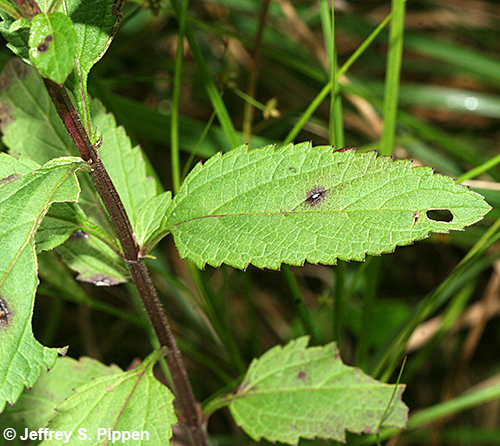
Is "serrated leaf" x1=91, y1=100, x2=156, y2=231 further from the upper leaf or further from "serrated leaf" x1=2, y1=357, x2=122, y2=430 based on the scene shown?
"serrated leaf" x1=2, y1=357, x2=122, y2=430

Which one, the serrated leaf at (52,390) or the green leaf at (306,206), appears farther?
the serrated leaf at (52,390)

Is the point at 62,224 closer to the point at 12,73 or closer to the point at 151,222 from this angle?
the point at 151,222

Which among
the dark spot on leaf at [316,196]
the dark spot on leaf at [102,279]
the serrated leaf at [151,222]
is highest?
the dark spot on leaf at [316,196]

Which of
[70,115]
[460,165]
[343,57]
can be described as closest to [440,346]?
[460,165]

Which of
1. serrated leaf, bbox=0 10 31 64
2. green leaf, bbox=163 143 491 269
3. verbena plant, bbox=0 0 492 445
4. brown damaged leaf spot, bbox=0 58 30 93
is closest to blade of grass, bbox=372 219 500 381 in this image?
verbena plant, bbox=0 0 492 445

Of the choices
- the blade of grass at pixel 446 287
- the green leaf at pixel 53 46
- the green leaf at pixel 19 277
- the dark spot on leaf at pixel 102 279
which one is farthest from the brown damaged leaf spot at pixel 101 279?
the blade of grass at pixel 446 287

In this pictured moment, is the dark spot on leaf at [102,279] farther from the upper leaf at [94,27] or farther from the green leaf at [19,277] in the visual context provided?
the upper leaf at [94,27]

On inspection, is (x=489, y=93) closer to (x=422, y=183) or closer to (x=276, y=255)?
(x=422, y=183)
